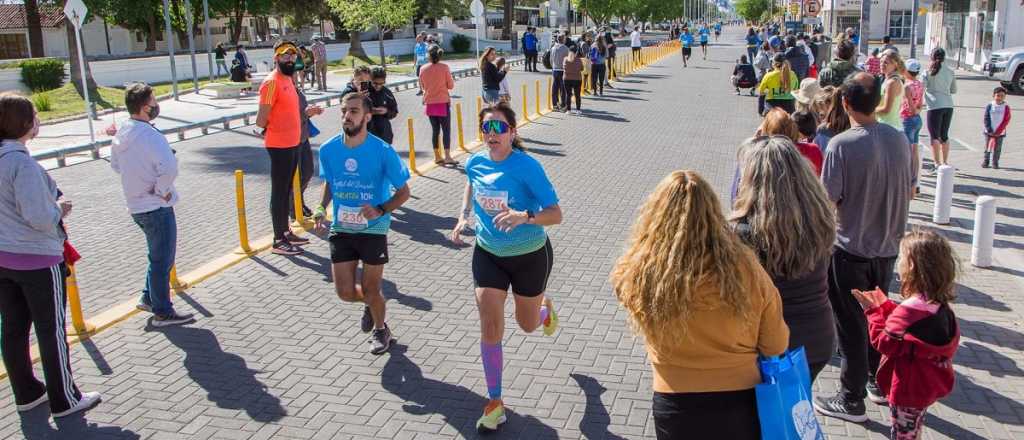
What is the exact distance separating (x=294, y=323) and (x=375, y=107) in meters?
4.32

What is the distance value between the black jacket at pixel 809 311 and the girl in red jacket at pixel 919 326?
432 mm

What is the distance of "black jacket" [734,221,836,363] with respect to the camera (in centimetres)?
370

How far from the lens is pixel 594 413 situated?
5176 mm

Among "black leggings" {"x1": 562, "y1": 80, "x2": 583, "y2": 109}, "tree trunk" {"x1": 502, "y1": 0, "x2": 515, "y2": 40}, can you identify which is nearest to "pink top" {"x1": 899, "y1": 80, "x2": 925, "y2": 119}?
"black leggings" {"x1": 562, "y1": 80, "x2": 583, "y2": 109}

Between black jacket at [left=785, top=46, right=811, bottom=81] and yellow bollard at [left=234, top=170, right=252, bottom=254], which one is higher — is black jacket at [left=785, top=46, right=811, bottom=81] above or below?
above

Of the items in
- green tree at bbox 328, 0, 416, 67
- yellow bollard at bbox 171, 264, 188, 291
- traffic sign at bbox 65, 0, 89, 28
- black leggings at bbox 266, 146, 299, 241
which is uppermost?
green tree at bbox 328, 0, 416, 67

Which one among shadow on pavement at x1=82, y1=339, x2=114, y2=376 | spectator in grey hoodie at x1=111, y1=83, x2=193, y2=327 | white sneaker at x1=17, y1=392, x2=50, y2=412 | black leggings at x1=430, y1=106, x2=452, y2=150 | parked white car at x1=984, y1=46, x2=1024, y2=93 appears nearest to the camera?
white sneaker at x1=17, y1=392, x2=50, y2=412

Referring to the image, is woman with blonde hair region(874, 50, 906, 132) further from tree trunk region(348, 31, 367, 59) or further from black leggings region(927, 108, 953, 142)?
tree trunk region(348, 31, 367, 59)

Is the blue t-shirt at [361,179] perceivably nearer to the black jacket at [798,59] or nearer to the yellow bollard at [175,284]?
the yellow bollard at [175,284]

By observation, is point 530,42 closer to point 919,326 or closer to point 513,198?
point 513,198

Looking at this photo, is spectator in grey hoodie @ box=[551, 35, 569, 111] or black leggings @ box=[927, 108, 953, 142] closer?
black leggings @ box=[927, 108, 953, 142]

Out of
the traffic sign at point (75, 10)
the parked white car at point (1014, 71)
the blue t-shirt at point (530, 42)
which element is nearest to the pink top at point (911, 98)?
the traffic sign at point (75, 10)

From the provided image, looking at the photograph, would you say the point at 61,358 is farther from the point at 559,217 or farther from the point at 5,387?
Answer: the point at 559,217

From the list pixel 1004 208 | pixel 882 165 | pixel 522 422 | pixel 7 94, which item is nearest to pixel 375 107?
pixel 7 94
